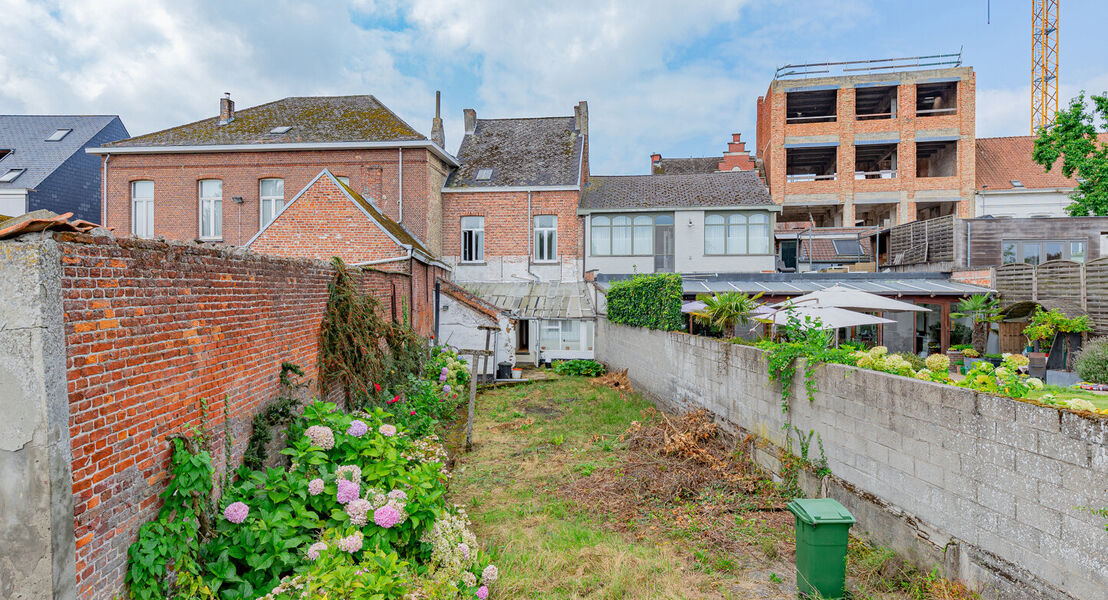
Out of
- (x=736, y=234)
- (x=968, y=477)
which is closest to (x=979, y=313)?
(x=736, y=234)

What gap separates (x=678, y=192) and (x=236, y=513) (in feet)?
69.3

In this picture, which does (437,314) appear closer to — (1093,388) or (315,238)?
(315,238)

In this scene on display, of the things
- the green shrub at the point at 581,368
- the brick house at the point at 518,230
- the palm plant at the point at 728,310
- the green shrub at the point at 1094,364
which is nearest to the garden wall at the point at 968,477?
the palm plant at the point at 728,310

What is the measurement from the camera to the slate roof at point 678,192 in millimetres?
21969

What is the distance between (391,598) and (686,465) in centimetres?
536

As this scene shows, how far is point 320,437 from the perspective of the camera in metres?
5.39

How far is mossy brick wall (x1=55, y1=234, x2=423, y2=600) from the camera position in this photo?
3.26 metres

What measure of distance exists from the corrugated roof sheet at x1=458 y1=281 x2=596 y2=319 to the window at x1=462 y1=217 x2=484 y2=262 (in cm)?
108

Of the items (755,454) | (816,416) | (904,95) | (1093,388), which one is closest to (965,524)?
(816,416)

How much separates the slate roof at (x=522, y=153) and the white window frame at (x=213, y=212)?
8531 mm

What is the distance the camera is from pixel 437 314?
57.9 feet

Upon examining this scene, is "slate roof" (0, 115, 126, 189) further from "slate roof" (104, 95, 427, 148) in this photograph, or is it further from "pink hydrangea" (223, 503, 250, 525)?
"pink hydrangea" (223, 503, 250, 525)

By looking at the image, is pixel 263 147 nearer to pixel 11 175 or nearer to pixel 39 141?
pixel 11 175

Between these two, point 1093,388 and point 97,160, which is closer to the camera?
point 1093,388
